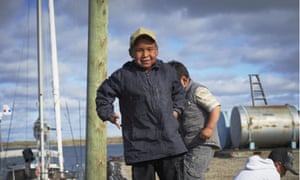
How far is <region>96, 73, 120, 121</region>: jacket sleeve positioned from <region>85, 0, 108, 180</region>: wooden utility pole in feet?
3.21

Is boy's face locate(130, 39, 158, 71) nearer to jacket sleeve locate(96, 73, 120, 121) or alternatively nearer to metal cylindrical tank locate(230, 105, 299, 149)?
jacket sleeve locate(96, 73, 120, 121)

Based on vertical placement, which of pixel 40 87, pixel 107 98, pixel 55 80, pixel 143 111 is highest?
pixel 55 80

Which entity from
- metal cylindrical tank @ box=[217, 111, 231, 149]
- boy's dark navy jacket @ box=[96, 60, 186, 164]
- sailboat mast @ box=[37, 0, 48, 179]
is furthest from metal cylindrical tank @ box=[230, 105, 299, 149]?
boy's dark navy jacket @ box=[96, 60, 186, 164]

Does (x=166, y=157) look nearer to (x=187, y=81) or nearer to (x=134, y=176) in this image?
(x=134, y=176)

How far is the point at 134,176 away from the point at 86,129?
1.16 metres

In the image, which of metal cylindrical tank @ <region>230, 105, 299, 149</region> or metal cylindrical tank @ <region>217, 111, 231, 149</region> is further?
metal cylindrical tank @ <region>217, 111, 231, 149</region>

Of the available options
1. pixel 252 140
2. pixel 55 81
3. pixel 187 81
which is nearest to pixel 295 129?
pixel 252 140

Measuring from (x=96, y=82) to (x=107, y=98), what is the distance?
3.53ft

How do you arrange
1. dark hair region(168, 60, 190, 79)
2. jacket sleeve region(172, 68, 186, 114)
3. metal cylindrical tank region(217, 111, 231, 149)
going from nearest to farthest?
jacket sleeve region(172, 68, 186, 114), dark hair region(168, 60, 190, 79), metal cylindrical tank region(217, 111, 231, 149)

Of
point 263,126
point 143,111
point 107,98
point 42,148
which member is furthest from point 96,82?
point 263,126

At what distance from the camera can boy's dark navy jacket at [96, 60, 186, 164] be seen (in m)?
4.12

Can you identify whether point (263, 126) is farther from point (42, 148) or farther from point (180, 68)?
point (180, 68)

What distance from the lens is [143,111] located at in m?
4.16

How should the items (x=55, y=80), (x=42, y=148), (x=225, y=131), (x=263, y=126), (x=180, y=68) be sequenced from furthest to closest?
(x=225, y=131) < (x=263, y=126) < (x=55, y=80) < (x=42, y=148) < (x=180, y=68)
